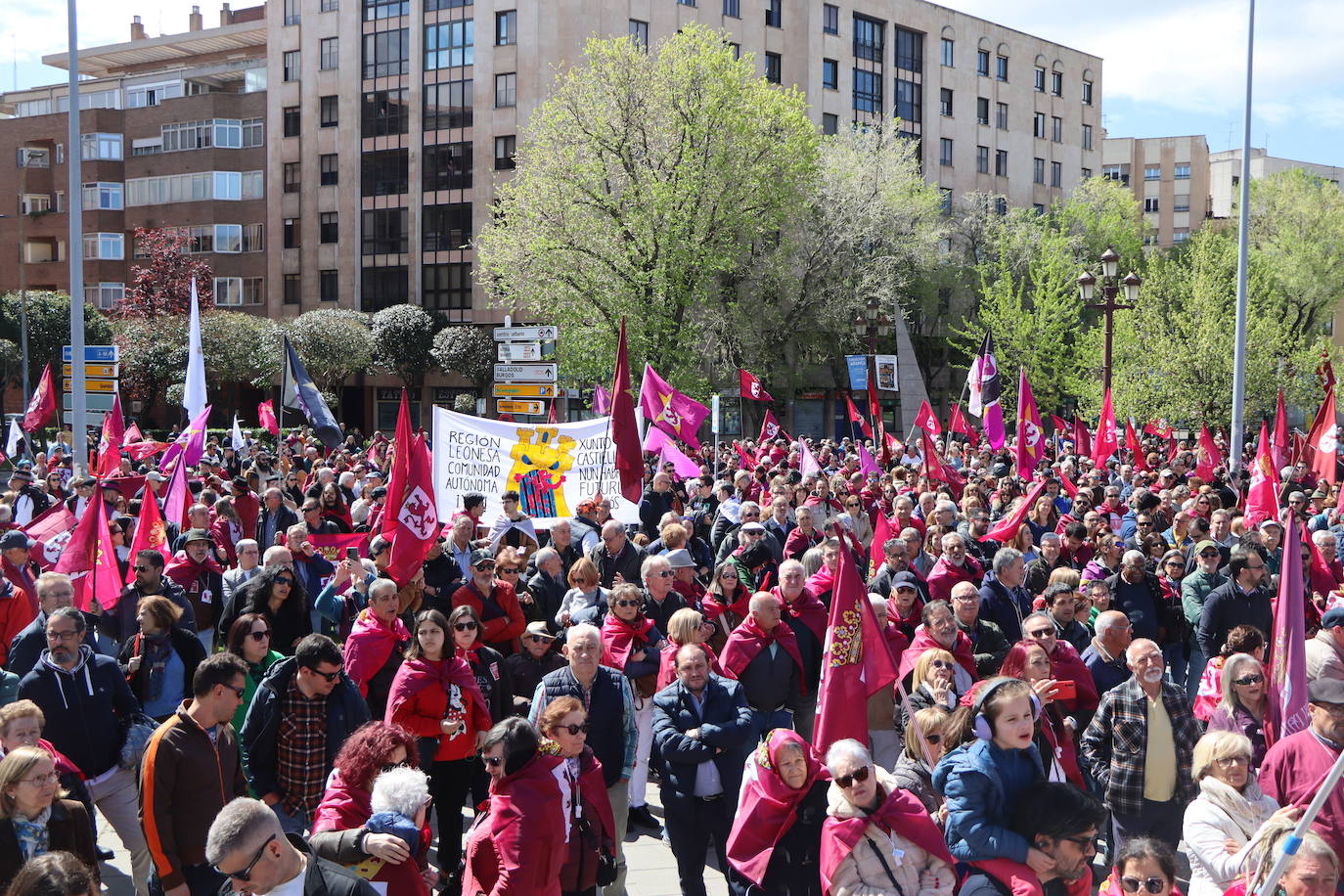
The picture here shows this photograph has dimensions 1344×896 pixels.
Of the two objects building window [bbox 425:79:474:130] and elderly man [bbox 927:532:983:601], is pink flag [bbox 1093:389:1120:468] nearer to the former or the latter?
elderly man [bbox 927:532:983:601]

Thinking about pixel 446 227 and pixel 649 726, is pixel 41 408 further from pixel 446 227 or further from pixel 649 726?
pixel 446 227

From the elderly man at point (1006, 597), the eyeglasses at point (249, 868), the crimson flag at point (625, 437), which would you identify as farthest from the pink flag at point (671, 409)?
the eyeglasses at point (249, 868)

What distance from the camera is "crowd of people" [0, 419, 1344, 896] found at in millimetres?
4688

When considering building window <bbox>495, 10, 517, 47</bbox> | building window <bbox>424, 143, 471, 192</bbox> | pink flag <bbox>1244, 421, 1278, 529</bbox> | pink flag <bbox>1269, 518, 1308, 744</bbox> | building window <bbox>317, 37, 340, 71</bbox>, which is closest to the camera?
pink flag <bbox>1269, 518, 1308, 744</bbox>

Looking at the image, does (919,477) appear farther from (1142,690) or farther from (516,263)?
(516,263)

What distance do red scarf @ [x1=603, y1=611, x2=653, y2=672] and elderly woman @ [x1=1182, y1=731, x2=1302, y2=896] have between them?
3.41m

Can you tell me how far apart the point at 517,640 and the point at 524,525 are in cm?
405

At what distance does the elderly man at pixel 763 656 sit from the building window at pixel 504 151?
43.7m

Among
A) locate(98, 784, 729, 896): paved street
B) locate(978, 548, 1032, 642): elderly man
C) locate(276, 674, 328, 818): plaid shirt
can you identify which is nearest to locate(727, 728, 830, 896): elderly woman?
locate(98, 784, 729, 896): paved street

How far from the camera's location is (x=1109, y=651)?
739 cm

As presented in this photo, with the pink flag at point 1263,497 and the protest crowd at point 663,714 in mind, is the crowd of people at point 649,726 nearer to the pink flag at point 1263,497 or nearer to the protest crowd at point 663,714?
the protest crowd at point 663,714

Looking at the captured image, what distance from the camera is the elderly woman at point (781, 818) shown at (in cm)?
530

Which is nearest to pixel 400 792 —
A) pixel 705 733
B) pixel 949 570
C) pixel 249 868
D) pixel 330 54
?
pixel 249 868

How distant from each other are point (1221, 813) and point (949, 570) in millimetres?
4691
